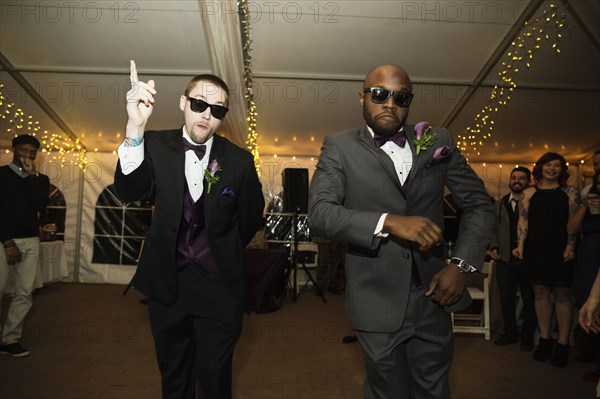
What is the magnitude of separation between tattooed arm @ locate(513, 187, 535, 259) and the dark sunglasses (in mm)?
3668

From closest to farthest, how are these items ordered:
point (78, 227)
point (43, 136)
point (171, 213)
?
1. point (171, 213)
2. point (43, 136)
3. point (78, 227)

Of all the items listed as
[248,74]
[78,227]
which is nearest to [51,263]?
[78,227]

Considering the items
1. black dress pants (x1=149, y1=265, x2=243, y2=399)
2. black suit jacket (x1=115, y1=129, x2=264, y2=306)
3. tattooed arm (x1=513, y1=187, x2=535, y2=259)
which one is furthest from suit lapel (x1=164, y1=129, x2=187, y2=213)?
tattooed arm (x1=513, y1=187, x2=535, y2=259)

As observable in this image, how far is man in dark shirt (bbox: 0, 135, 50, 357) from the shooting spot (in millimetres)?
4137

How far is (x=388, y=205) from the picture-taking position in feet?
5.85

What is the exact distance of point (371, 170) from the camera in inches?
71.6

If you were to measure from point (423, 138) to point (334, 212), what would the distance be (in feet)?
1.66

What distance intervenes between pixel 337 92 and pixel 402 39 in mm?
1473

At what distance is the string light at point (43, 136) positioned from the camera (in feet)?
23.1

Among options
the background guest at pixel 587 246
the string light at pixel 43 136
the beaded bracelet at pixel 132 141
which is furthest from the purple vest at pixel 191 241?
the string light at pixel 43 136

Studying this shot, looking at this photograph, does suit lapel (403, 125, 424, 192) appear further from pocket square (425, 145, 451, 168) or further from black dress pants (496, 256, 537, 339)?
black dress pants (496, 256, 537, 339)

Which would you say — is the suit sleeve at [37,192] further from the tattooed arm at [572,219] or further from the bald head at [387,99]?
the tattooed arm at [572,219]

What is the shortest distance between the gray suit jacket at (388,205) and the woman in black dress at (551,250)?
10.5ft

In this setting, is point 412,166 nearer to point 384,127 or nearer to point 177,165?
point 384,127
